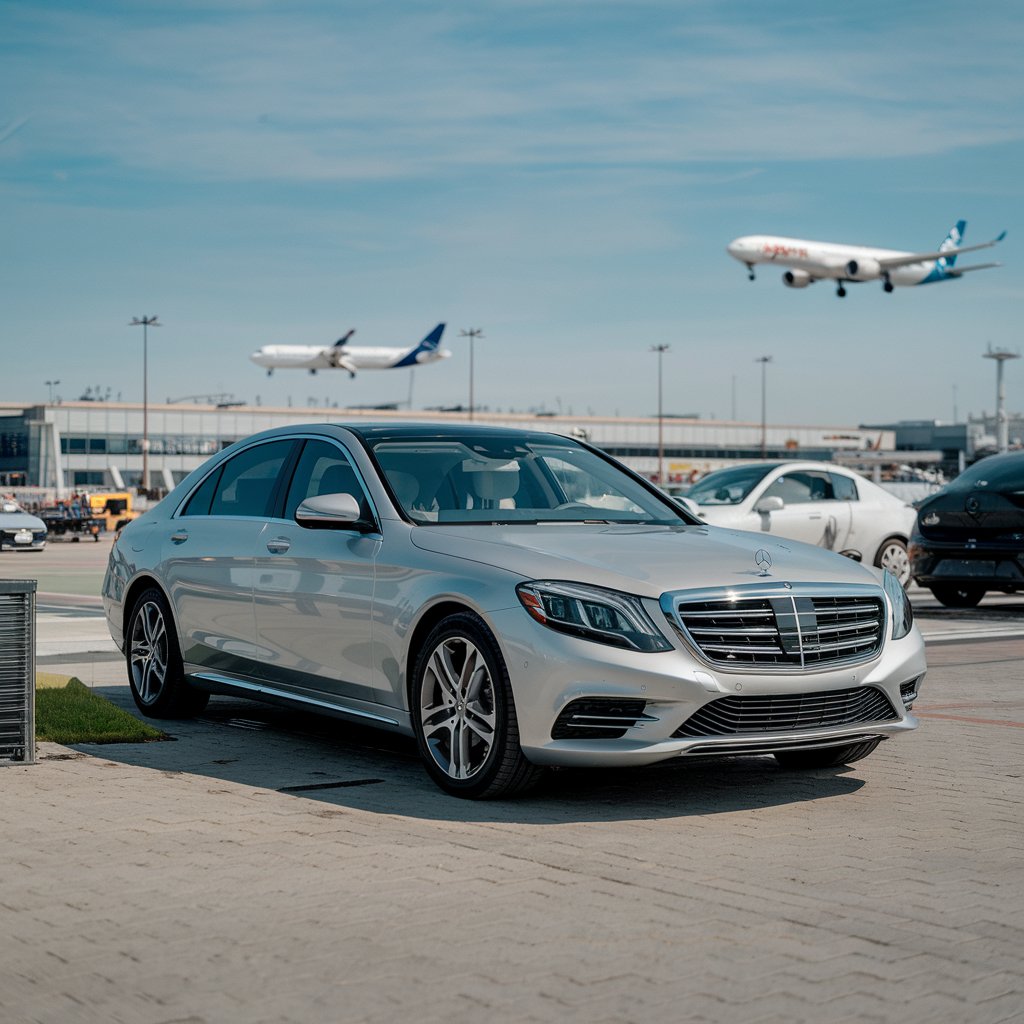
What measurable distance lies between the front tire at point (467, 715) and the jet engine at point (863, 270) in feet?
245

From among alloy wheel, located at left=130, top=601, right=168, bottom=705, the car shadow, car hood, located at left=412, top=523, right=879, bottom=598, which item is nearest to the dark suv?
the car shadow

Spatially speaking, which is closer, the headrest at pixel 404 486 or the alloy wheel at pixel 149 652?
the headrest at pixel 404 486

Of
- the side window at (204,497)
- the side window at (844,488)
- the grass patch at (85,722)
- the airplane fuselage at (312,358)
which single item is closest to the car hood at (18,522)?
the side window at (844,488)

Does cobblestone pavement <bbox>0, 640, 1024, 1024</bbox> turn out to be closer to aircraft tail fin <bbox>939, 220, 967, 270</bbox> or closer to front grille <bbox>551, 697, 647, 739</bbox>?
front grille <bbox>551, 697, 647, 739</bbox>

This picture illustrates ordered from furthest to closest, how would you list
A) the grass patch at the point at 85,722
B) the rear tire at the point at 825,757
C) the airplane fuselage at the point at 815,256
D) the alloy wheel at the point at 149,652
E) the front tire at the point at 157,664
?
the airplane fuselage at the point at 815,256 → the alloy wheel at the point at 149,652 → the front tire at the point at 157,664 → the grass patch at the point at 85,722 → the rear tire at the point at 825,757

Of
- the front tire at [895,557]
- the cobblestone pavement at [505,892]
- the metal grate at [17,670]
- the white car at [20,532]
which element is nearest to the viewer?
the cobblestone pavement at [505,892]

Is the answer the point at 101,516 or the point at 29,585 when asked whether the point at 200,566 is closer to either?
the point at 29,585

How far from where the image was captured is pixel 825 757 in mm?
7070

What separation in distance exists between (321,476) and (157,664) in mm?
1833

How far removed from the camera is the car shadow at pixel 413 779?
20.0ft

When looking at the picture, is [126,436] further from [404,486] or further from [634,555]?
[634,555]

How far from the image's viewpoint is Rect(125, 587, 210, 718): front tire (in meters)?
8.44

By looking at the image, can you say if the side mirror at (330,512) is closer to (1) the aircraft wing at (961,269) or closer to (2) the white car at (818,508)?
(2) the white car at (818,508)

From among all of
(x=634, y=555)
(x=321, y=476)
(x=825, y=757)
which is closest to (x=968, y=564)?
(x=825, y=757)
